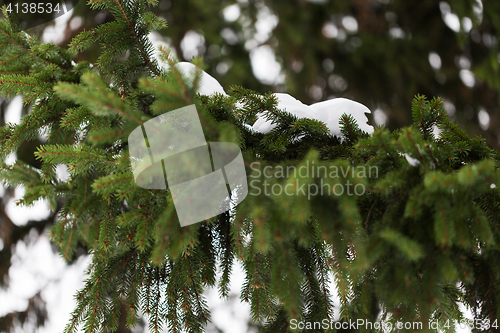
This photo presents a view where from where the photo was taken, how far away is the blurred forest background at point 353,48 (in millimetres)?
3877

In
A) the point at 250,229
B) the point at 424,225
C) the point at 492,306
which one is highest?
the point at 424,225

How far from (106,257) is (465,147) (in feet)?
Answer: 4.75

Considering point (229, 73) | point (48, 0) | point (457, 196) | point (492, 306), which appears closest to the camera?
point (457, 196)

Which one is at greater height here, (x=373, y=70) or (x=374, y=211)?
(x=374, y=211)

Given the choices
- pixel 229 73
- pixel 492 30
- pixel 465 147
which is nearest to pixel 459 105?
pixel 492 30

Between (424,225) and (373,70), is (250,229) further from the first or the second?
(373,70)

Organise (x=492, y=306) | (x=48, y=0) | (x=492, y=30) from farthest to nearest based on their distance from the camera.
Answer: (x=492, y=30)
(x=48, y=0)
(x=492, y=306)

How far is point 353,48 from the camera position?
4.23 metres

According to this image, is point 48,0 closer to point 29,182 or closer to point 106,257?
point 29,182

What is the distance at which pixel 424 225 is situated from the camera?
0.86 metres

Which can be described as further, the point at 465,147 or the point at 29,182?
the point at 29,182

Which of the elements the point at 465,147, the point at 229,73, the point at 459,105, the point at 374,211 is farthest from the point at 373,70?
the point at 374,211

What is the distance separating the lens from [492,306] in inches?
36.5

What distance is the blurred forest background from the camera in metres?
3.88
